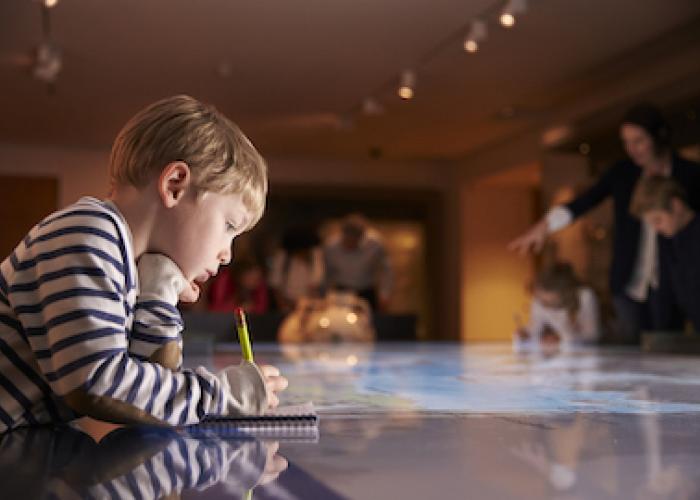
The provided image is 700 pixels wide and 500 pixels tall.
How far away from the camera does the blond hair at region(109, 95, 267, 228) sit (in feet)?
2.77

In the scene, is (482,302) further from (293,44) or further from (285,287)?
(293,44)

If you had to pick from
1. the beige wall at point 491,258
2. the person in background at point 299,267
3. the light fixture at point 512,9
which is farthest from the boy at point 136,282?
the beige wall at point 491,258

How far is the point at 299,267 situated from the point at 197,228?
4.81m

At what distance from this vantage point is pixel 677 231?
2.96 metres

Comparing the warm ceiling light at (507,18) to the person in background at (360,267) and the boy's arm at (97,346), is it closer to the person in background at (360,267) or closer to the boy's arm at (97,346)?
the person in background at (360,267)

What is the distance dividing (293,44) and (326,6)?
25.1 inches

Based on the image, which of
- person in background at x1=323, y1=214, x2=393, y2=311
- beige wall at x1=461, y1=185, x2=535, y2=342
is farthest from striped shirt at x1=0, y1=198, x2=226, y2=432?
beige wall at x1=461, y1=185, x2=535, y2=342

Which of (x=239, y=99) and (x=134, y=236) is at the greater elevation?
(x=239, y=99)

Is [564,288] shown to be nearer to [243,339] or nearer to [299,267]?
[299,267]

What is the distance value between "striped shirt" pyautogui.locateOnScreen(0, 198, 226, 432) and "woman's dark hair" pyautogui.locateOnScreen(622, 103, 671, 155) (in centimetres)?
268

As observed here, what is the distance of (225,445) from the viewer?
730mm

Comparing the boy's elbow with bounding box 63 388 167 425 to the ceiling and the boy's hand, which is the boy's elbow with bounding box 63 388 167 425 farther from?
the ceiling

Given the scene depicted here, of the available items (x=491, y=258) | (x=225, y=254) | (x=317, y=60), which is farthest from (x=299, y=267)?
(x=225, y=254)

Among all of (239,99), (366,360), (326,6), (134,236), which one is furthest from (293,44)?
(134,236)
